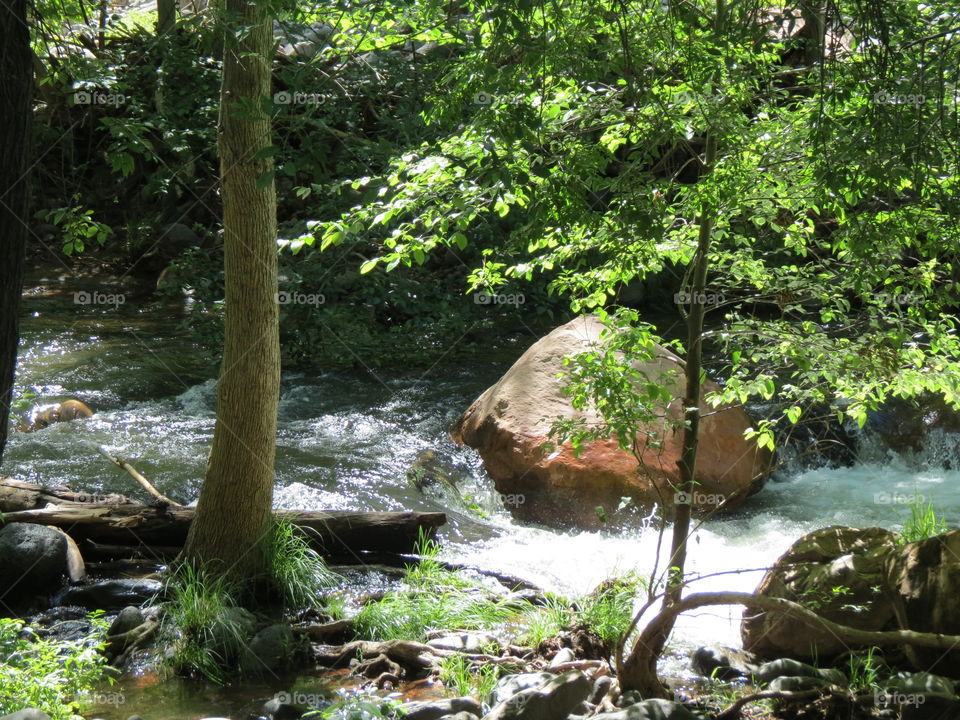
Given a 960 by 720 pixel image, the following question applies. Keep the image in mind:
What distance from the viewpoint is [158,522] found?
595 cm

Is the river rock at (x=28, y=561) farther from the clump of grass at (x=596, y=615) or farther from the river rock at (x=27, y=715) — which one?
the clump of grass at (x=596, y=615)

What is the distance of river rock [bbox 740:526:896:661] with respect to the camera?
4680 millimetres

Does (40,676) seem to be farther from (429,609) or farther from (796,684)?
(796,684)

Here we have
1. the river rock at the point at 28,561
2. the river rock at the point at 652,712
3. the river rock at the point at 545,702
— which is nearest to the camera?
the river rock at the point at 652,712

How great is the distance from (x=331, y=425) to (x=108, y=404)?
7.26ft

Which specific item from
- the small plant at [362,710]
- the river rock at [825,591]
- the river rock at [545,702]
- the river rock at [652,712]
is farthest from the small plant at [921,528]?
the small plant at [362,710]

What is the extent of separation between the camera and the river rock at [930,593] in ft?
14.1

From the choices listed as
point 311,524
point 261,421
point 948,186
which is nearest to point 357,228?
point 261,421

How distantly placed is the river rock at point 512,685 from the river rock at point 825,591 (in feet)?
3.55

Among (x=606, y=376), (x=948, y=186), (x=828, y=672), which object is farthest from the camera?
(x=828, y=672)

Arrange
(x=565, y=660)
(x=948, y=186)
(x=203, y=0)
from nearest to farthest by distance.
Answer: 1. (x=948, y=186)
2. (x=565, y=660)
3. (x=203, y=0)

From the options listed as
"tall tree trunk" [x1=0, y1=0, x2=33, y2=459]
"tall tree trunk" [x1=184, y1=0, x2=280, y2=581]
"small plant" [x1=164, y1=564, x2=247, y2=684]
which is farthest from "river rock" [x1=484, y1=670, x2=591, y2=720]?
"tall tree trunk" [x1=0, y1=0, x2=33, y2=459]

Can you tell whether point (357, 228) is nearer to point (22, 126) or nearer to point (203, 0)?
point (22, 126)

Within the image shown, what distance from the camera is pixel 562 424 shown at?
4203 millimetres
